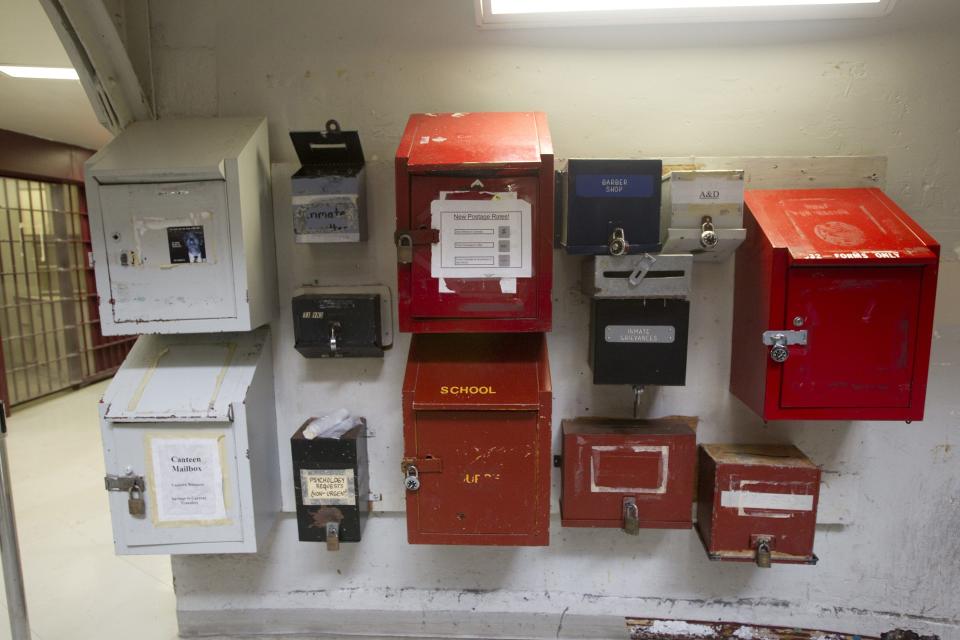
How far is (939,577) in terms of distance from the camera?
62.0 inches

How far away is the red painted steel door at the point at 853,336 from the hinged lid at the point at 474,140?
0.76 m

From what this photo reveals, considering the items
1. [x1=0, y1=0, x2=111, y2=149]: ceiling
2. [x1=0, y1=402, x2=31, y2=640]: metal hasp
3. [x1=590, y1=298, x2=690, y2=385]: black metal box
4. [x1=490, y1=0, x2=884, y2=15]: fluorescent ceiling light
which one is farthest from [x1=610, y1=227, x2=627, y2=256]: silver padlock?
[x1=0, y1=0, x2=111, y2=149]: ceiling

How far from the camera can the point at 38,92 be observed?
119 inches

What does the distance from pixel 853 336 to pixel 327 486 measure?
152 centimetres

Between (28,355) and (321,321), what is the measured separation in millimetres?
4505

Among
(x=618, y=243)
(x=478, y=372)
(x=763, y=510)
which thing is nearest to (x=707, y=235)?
(x=618, y=243)

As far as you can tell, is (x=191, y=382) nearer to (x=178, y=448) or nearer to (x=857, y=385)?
→ (x=178, y=448)

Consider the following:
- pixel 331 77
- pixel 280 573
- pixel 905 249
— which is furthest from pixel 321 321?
pixel 905 249

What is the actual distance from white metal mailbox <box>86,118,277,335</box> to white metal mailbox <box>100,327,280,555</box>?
0.18m

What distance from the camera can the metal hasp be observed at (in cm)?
127

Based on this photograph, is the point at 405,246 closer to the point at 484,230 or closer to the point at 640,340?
the point at 484,230

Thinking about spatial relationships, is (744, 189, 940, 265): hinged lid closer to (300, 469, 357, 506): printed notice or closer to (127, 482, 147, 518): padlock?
(300, 469, 357, 506): printed notice

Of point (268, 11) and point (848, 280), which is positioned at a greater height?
point (268, 11)

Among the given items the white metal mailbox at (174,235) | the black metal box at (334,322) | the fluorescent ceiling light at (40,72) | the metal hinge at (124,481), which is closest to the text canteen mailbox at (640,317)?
the black metal box at (334,322)
